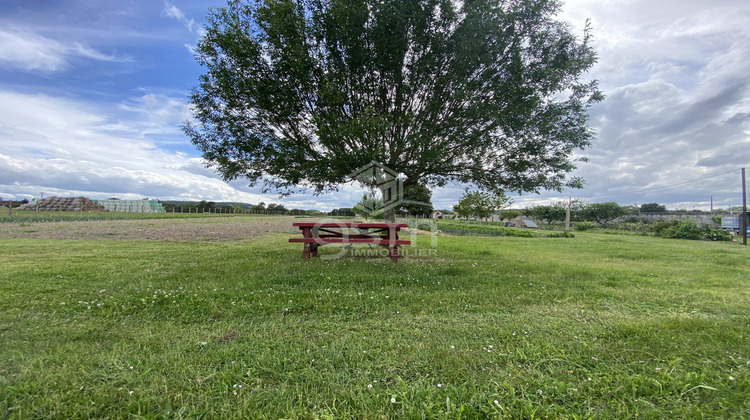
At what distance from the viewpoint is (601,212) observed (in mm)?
46906

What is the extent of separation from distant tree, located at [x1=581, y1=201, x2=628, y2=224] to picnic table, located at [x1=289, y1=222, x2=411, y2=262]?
51.9 metres

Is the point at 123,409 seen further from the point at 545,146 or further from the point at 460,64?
the point at 545,146

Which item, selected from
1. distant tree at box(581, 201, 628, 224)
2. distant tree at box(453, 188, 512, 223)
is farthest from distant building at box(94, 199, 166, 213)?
distant tree at box(581, 201, 628, 224)

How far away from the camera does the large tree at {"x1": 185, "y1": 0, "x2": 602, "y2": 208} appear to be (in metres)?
5.52

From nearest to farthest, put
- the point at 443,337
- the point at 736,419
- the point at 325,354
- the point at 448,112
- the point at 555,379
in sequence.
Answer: the point at 736,419 → the point at 555,379 → the point at 325,354 → the point at 443,337 → the point at 448,112

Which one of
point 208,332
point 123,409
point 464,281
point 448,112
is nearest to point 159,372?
point 123,409

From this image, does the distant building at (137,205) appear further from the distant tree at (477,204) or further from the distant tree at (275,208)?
the distant tree at (477,204)

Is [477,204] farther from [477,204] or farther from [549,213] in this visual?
[549,213]

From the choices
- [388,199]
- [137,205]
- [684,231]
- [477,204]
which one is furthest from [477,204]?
[137,205]

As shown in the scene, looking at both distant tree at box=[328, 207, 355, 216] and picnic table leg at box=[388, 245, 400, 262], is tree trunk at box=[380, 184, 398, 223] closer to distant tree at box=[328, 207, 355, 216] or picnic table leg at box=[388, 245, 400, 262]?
picnic table leg at box=[388, 245, 400, 262]

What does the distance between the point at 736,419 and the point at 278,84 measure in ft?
22.6

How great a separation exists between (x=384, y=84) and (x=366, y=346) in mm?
5421

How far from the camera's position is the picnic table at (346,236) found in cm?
694

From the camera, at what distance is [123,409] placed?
1888mm
